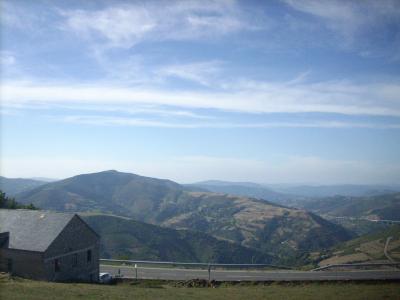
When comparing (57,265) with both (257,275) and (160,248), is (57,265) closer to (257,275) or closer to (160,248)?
(257,275)

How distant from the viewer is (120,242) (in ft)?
571

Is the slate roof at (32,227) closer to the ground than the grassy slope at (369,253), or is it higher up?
higher up

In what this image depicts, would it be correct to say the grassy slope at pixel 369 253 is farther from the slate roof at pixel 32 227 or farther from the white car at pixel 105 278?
the slate roof at pixel 32 227

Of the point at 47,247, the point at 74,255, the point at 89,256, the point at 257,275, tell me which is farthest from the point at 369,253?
the point at 47,247

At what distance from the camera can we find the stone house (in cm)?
3920

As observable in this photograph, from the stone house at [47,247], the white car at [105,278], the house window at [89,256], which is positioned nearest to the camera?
the stone house at [47,247]

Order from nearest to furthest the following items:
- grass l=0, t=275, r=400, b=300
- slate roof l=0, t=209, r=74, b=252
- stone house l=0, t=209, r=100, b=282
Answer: grass l=0, t=275, r=400, b=300 → stone house l=0, t=209, r=100, b=282 → slate roof l=0, t=209, r=74, b=252

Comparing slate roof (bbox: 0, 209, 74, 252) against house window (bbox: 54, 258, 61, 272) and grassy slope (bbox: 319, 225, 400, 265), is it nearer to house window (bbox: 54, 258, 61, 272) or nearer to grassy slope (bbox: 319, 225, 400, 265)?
house window (bbox: 54, 258, 61, 272)

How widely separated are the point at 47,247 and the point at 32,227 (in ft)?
14.7

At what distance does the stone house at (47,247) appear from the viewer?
3920 centimetres

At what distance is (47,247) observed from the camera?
1551 inches

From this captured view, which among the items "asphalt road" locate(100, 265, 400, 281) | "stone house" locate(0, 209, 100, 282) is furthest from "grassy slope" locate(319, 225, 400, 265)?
"stone house" locate(0, 209, 100, 282)

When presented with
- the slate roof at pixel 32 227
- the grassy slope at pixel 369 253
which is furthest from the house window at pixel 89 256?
the grassy slope at pixel 369 253

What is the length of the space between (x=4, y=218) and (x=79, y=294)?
2223 cm
